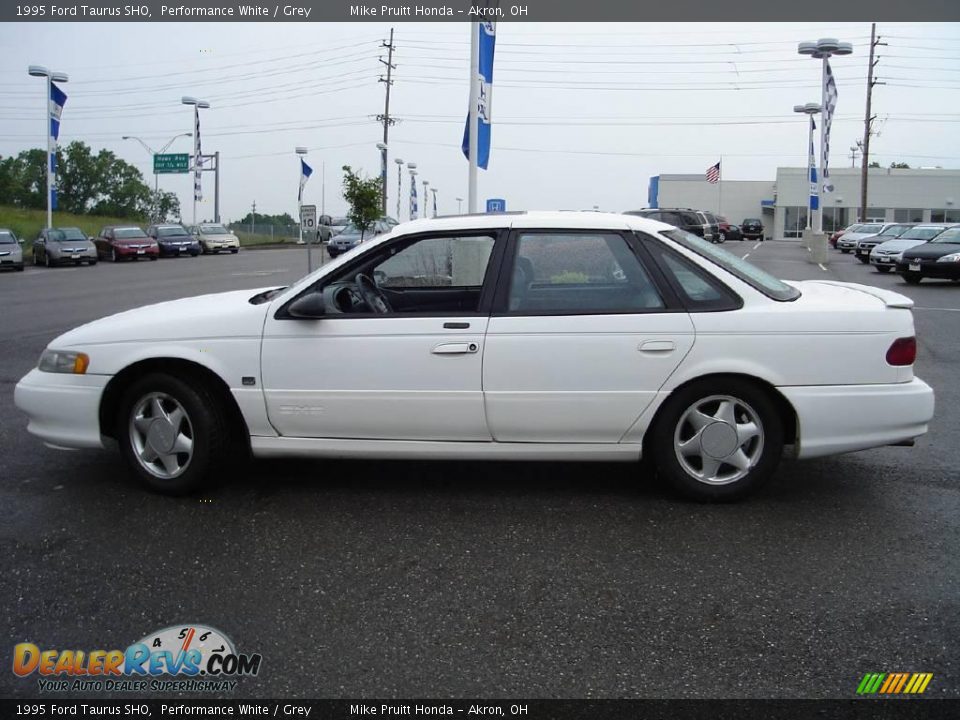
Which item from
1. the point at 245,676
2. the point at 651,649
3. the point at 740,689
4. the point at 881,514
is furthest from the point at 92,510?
the point at 881,514

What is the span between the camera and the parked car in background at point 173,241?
42.2 m

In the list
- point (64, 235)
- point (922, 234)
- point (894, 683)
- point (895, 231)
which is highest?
point (895, 231)

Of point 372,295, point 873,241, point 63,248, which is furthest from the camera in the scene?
point 873,241

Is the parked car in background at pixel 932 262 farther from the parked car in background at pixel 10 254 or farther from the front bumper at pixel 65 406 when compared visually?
the parked car in background at pixel 10 254

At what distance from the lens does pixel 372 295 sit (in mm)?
5648

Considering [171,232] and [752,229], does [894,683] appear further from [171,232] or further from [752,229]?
[752,229]

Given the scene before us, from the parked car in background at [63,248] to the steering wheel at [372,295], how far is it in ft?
108

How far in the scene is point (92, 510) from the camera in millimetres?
5086

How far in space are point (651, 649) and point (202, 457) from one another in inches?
108

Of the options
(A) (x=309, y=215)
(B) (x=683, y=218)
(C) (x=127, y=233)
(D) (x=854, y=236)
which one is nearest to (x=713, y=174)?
(D) (x=854, y=236)

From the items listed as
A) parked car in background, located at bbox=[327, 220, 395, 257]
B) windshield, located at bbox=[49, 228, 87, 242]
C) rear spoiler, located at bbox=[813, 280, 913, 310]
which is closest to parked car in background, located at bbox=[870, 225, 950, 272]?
parked car in background, located at bbox=[327, 220, 395, 257]

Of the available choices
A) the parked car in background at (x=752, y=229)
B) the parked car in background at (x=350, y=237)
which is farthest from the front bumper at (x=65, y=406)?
the parked car in background at (x=752, y=229)

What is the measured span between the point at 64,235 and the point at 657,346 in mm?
36094
